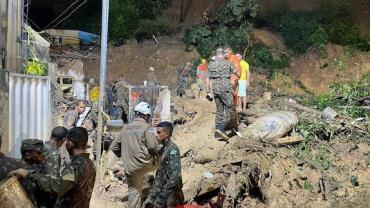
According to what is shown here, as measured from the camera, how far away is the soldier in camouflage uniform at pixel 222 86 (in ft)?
35.6

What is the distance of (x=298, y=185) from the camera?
1003cm

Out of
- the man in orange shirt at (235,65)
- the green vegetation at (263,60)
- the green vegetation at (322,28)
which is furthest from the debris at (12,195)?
the green vegetation at (322,28)

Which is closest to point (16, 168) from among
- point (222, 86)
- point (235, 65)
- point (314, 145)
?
point (222, 86)

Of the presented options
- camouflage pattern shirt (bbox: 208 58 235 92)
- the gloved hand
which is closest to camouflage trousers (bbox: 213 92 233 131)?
camouflage pattern shirt (bbox: 208 58 235 92)

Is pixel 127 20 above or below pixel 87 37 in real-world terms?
above

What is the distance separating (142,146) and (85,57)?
715 inches

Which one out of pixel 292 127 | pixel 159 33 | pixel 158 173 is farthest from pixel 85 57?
pixel 158 173

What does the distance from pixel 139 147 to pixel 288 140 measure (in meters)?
4.31

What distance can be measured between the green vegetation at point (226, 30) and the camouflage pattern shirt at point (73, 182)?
19911 mm

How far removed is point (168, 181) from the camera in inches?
247

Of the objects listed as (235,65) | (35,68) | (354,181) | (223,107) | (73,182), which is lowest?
(354,181)

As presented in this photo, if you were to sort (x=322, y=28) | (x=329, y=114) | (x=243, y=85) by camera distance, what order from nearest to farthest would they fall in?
(x=329, y=114) < (x=243, y=85) < (x=322, y=28)

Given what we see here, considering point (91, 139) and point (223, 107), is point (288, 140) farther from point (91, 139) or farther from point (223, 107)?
point (91, 139)

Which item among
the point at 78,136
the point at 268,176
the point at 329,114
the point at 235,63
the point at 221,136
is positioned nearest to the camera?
the point at 78,136
